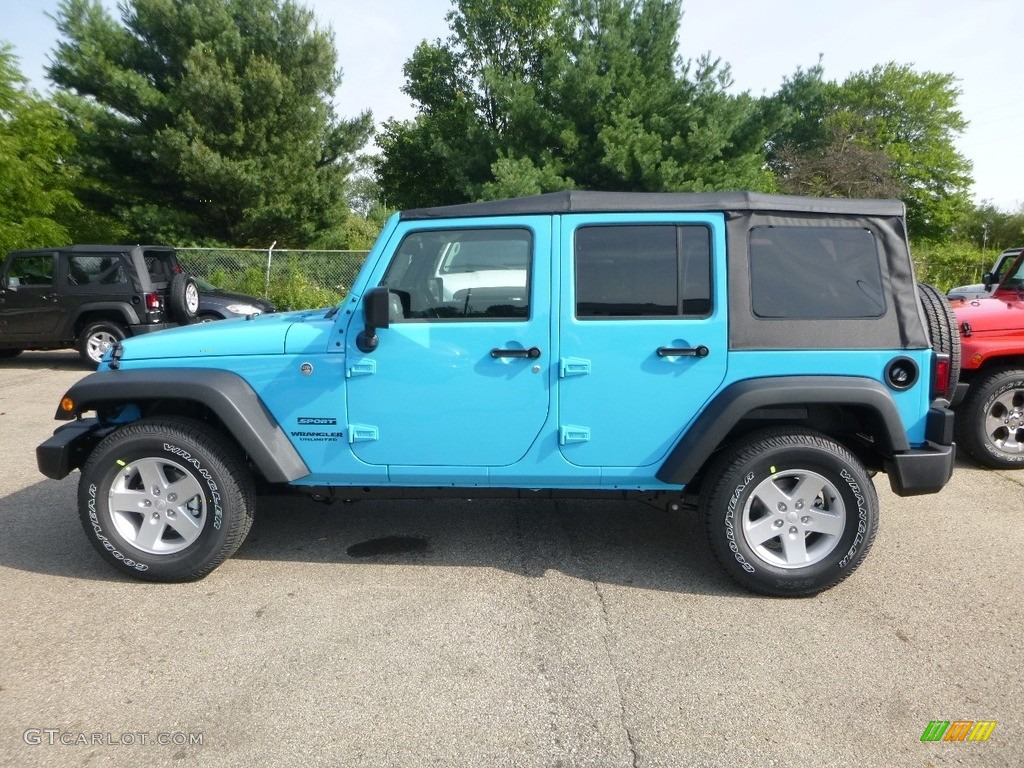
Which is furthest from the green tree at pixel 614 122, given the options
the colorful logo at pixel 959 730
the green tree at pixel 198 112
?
the colorful logo at pixel 959 730

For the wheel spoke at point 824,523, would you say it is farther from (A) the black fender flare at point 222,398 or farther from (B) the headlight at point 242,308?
(B) the headlight at point 242,308

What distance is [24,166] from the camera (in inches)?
551

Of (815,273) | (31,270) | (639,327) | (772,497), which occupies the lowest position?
(772,497)

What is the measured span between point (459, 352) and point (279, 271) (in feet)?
43.7

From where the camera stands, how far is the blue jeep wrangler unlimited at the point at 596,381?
11.8 feet

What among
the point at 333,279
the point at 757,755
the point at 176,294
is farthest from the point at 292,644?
the point at 333,279

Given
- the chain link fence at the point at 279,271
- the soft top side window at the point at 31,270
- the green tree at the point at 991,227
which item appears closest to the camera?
the soft top side window at the point at 31,270

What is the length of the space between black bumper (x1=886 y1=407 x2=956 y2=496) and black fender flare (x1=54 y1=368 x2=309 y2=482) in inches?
115

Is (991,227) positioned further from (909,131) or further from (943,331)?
(943,331)

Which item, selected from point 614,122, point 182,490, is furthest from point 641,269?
point 614,122

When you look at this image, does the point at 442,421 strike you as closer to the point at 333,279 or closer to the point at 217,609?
the point at 217,609

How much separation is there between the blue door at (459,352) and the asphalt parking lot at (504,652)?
770 mm

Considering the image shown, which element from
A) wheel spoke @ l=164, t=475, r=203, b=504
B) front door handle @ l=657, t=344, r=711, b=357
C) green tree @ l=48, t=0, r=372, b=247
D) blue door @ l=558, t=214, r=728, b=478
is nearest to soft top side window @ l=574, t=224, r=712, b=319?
blue door @ l=558, t=214, r=728, b=478

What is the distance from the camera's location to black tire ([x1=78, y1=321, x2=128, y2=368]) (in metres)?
11.2
